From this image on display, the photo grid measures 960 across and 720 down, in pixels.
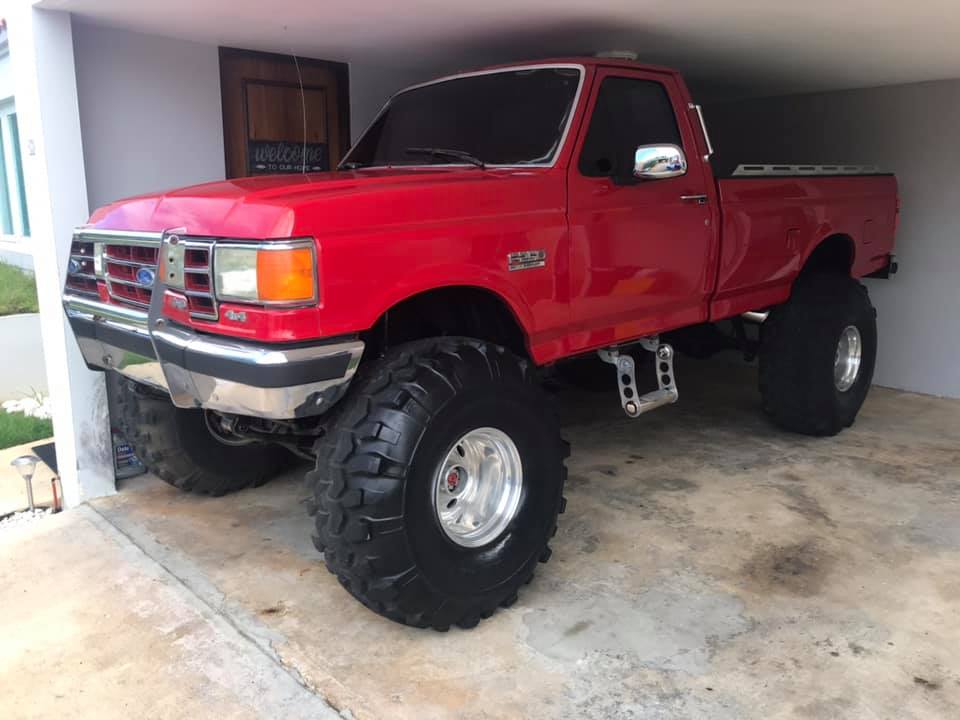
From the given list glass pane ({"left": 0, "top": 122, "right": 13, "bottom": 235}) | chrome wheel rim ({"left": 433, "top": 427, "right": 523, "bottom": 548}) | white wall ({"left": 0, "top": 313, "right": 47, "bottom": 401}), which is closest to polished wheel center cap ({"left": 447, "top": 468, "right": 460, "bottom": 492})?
chrome wheel rim ({"left": 433, "top": 427, "right": 523, "bottom": 548})

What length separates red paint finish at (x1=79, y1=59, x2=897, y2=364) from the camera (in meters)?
2.65

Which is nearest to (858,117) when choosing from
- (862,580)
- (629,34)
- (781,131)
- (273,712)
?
(781,131)

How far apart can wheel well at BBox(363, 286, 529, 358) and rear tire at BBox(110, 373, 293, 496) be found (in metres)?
1.34

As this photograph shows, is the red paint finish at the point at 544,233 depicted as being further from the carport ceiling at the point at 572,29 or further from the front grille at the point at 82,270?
the carport ceiling at the point at 572,29

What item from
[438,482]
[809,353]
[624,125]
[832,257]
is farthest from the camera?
[832,257]

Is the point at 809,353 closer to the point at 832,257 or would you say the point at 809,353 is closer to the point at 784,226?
the point at 832,257

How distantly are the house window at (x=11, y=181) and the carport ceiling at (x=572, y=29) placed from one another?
2.72m

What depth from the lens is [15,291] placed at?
6.07 metres

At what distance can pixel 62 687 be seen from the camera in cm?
279

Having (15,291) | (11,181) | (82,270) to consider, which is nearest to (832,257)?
(82,270)

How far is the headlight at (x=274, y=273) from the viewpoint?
2539 millimetres

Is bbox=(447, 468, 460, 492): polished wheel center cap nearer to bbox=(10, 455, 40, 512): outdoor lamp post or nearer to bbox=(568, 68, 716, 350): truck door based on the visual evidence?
bbox=(568, 68, 716, 350): truck door

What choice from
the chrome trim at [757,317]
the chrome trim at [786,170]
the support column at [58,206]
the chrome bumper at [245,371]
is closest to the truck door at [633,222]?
the chrome trim at [786,170]

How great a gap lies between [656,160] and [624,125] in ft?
1.44
